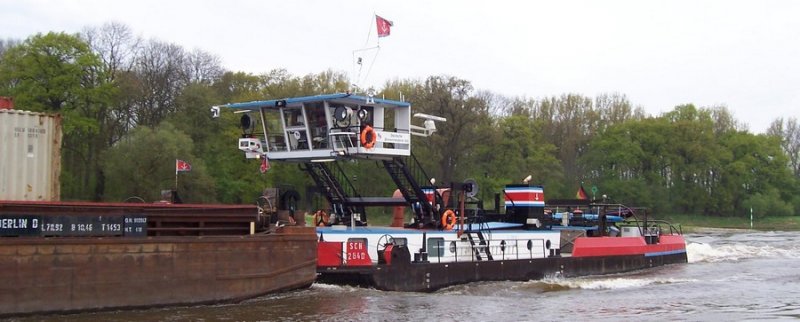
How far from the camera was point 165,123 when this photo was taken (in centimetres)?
5547

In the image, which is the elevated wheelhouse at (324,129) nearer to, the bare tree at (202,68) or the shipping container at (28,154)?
the shipping container at (28,154)

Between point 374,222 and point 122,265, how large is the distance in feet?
133

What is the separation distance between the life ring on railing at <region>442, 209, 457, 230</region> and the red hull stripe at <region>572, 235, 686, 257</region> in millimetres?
6518

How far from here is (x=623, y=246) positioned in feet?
116

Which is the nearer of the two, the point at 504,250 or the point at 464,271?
the point at 464,271

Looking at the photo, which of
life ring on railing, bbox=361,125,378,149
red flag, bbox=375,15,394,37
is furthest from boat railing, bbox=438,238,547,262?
red flag, bbox=375,15,394,37

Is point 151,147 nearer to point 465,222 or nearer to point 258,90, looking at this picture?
point 258,90

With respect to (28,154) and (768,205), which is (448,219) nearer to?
(28,154)

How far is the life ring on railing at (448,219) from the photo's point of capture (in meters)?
28.1

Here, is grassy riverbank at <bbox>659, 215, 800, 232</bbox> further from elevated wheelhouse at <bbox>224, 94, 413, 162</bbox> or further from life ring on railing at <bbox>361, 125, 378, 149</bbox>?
life ring on railing at <bbox>361, 125, 378, 149</bbox>

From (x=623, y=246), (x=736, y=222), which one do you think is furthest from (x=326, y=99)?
(x=736, y=222)

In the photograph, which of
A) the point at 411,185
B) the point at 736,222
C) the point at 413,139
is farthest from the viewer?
the point at 736,222

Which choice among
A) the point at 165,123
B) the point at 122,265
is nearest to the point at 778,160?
the point at 165,123

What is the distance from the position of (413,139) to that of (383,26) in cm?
4011
